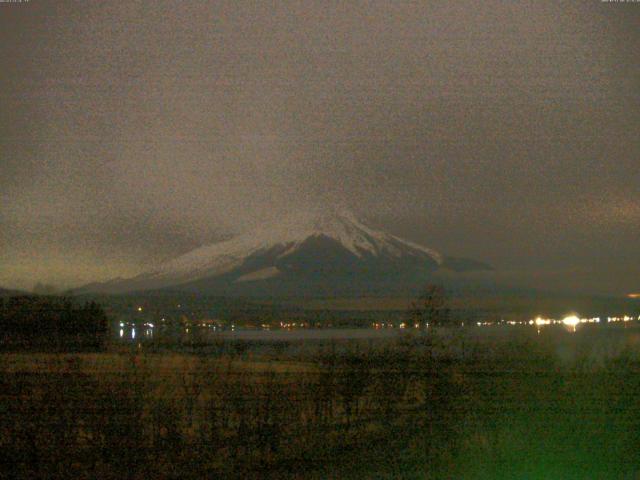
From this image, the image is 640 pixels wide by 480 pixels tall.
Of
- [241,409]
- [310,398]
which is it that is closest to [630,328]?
[310,398]

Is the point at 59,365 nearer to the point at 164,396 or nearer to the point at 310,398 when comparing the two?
the point at 164,396

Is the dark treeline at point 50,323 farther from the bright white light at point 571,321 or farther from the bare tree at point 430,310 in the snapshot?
the bright white light at point 571,321

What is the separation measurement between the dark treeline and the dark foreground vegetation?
2.63 meters

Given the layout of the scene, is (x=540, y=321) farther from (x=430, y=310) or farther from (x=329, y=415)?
(x=329, y=415)

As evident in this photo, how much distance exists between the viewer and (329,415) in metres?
11.1

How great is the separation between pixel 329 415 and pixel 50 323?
7.69 m

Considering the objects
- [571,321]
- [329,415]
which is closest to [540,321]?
[571,321]

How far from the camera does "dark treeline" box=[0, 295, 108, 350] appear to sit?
588 inches

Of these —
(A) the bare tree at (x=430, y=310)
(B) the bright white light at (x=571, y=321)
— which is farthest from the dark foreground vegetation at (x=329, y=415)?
(B) the bright white light at (x=571, y=321)

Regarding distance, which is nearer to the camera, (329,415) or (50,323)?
(329,415)

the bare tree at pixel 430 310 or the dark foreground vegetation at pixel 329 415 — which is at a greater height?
the bare tree at pixel 430 310

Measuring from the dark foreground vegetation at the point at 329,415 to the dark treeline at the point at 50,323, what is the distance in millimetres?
2629

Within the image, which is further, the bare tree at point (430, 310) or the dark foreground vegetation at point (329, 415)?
the bare tree at point (430, 310)

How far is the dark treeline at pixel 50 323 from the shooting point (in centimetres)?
1493
